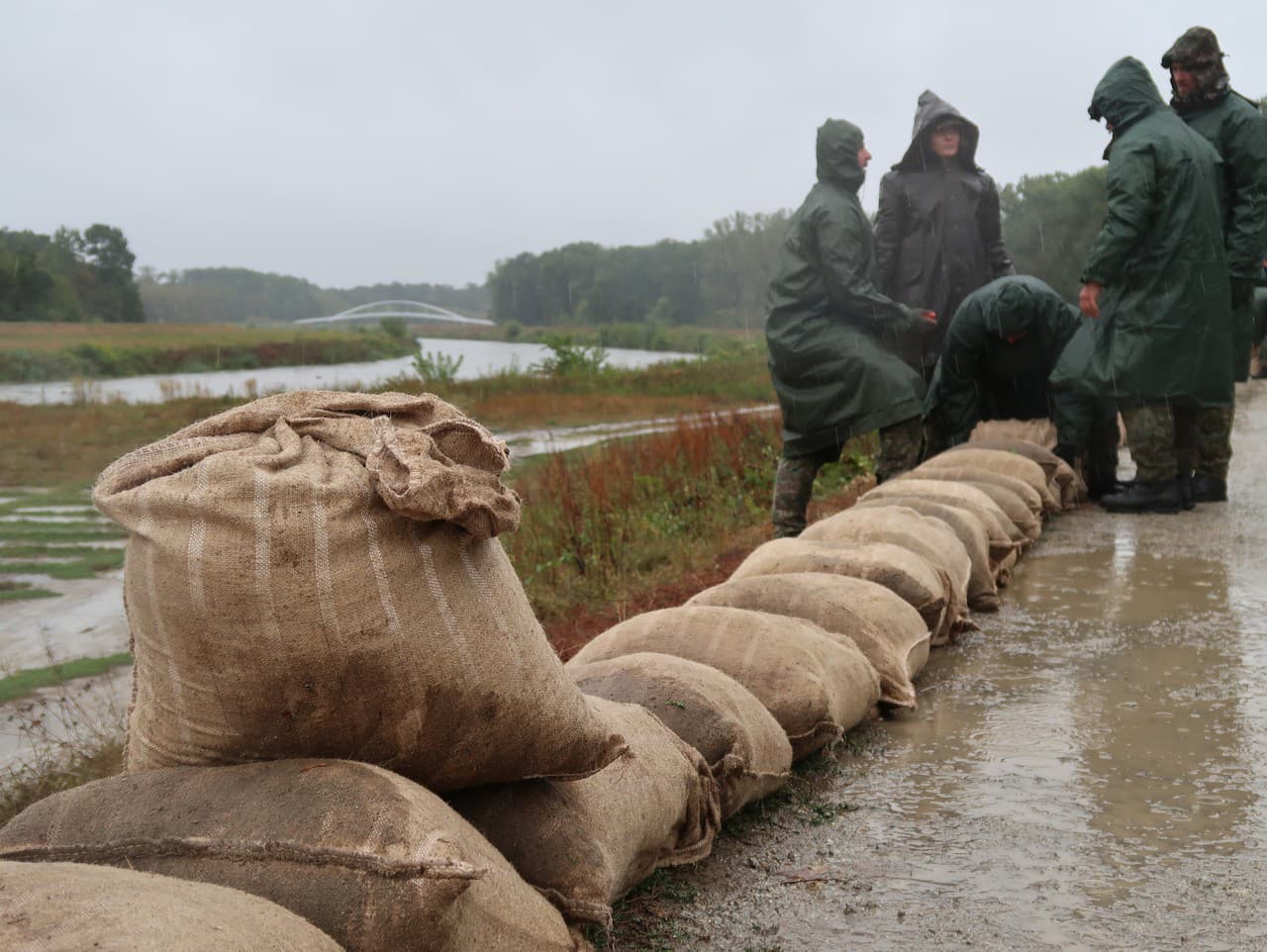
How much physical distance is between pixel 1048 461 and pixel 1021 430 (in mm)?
649

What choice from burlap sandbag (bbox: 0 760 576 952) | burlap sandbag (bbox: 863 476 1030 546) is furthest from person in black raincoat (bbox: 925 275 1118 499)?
burlap sandbag (bbox: 0 760 576 952)

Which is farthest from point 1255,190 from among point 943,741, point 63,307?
point 63,307

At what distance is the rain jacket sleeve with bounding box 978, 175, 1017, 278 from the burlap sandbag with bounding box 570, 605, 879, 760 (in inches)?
218

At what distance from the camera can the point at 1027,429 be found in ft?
25.4

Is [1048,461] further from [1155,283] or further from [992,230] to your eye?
[992,230]

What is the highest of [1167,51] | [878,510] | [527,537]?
[1167,51]

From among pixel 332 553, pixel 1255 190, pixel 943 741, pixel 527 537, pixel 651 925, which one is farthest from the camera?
pixel 527 537

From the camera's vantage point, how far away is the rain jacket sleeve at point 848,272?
21.6ft

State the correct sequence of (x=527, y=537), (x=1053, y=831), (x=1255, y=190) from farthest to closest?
(x=527, y=537), (x=1255, y=190), (x=1053, y=831)

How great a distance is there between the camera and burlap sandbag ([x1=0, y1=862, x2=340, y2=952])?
141 cm

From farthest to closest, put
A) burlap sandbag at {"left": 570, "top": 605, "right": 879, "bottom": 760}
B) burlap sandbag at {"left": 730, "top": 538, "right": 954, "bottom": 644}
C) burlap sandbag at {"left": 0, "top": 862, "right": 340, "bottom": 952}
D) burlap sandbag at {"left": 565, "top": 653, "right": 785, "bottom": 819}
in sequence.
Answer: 1. burlap sandbag at {"left": 730, "top": 538, "right": 954, "bottom": 644}
2. burlap sandbag at {"left": 570, "top": 605, "right": 879, "bottom": 760}
3. burlap sandbag at {"left": 565, "top": 653, "right": 785, "bottom": 819}
4. burlap sandbag at {"left": 0, "top": 862, "right": 340, "bottom": 952}

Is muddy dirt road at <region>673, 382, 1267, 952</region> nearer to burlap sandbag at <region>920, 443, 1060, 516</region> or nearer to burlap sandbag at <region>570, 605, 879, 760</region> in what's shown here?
burlap sandbag at <region>570, 605, 879, 760</region>

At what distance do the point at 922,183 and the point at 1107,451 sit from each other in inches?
80.6

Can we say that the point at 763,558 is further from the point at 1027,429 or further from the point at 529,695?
the point at 1027,429
